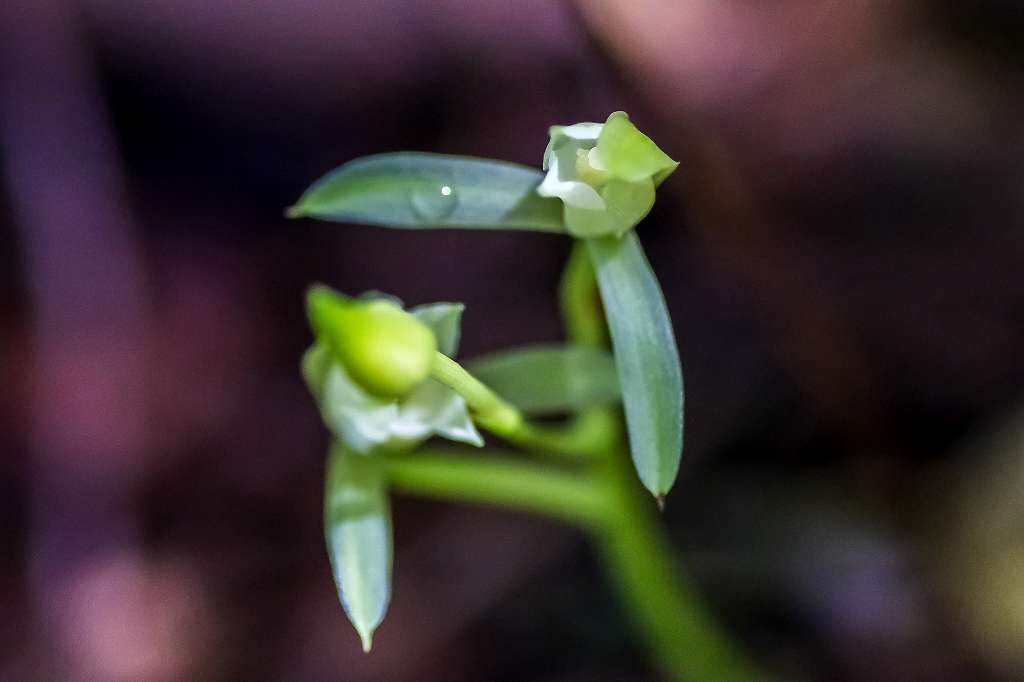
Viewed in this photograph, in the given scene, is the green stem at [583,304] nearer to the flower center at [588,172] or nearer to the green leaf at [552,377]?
the green leaf at [552,377]

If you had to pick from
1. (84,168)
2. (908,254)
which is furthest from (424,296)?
(908,254)

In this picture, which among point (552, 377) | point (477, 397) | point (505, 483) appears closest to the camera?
point (477, 397)

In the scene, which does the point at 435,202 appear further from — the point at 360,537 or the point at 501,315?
the point at 501,315

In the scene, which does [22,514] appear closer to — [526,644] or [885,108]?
[526,644]

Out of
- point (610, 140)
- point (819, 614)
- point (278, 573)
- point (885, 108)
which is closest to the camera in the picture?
point (610, 140)

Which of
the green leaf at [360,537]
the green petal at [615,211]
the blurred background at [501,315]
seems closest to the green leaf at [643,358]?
the green petal at [615,211]

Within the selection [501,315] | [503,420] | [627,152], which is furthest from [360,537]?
[501,315]

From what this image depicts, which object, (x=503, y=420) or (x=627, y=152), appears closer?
(x=627, y=152)
